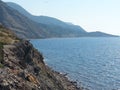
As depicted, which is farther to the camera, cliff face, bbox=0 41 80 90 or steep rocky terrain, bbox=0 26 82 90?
steep rocky terrain, bbox=0 26 82 90

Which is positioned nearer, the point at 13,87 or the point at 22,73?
the point at 13,87

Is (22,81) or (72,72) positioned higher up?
(22,81)

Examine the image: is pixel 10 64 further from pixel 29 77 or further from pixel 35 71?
pixel 35 71

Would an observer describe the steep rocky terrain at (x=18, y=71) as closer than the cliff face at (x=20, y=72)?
No

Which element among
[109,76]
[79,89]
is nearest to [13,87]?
[79,89]

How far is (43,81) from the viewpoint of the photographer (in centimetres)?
5991

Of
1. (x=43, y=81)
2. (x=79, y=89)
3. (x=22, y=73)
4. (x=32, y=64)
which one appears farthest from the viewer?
(x=79, y=89)

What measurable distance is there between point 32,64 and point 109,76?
65900 millimetres

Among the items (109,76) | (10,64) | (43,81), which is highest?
(10,64)

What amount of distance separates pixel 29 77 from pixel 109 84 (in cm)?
5867

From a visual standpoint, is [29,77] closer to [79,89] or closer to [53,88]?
[53,88]

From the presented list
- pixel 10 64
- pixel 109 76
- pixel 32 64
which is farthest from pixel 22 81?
pixel 109 76

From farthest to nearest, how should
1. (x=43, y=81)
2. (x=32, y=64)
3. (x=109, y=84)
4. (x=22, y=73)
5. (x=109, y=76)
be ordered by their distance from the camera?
(x=109, y=76), (x=109, y=84), (x=32, y=64), (x=43, y=81), (x=22, y=73)

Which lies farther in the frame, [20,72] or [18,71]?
[18,71]
